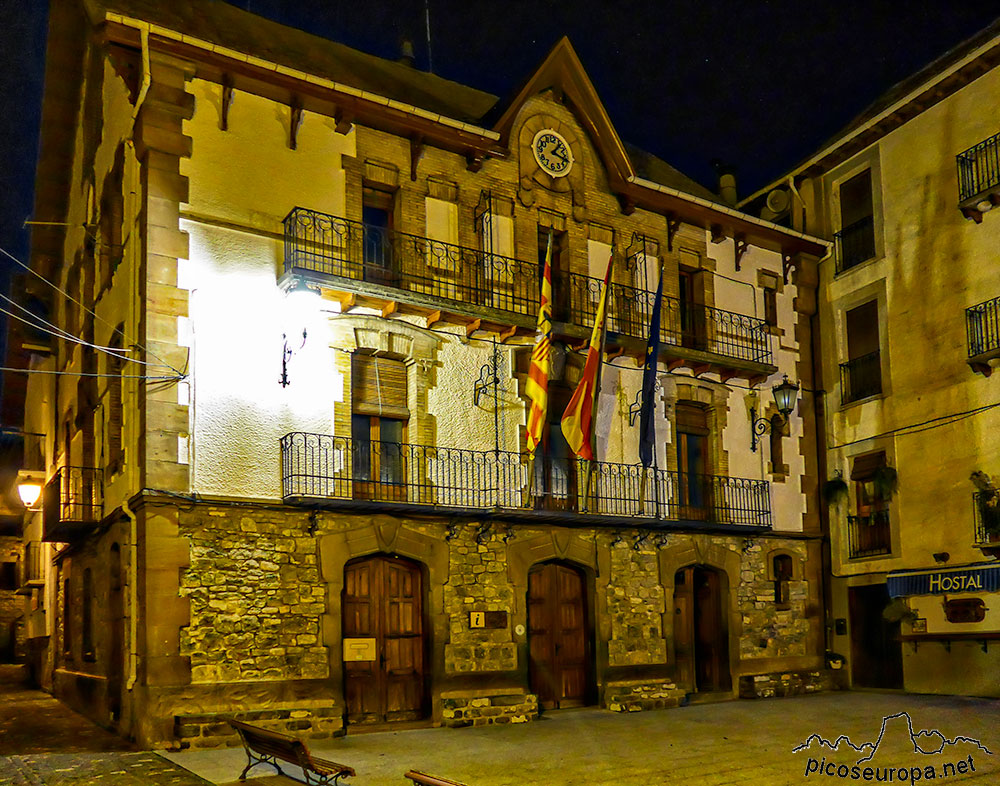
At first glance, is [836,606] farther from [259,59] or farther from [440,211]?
[259,59]

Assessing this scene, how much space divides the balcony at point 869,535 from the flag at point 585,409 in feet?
22.9

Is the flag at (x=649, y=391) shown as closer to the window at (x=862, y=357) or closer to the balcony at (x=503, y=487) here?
the balcony at (x=503, y=487)

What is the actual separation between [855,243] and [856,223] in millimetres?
399

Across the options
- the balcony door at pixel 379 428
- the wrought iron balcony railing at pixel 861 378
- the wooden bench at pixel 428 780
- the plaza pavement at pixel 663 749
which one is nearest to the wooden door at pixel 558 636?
the plaza pavement at pixel 663 749

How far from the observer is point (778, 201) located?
22609mm

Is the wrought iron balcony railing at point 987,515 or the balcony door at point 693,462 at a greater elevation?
the balcony door at point 693,462

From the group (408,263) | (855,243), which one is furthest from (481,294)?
(855,243)

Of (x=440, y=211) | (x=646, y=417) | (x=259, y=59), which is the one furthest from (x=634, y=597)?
(x=259, y=59)

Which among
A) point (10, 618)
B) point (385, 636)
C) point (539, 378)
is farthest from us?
point (10, 618)

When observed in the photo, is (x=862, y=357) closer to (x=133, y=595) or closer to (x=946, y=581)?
(x=946, y=581)

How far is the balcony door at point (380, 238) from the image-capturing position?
52.1 feet

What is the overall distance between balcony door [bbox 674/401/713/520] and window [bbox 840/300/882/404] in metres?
3.31

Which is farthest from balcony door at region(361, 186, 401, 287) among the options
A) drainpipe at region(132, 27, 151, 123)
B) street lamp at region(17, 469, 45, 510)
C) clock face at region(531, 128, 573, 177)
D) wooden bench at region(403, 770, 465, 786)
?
wooden bench at region(403, 770, 465, 786)

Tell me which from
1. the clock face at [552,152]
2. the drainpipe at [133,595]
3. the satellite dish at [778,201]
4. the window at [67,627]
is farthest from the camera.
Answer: the satellite dish at [778,201]
